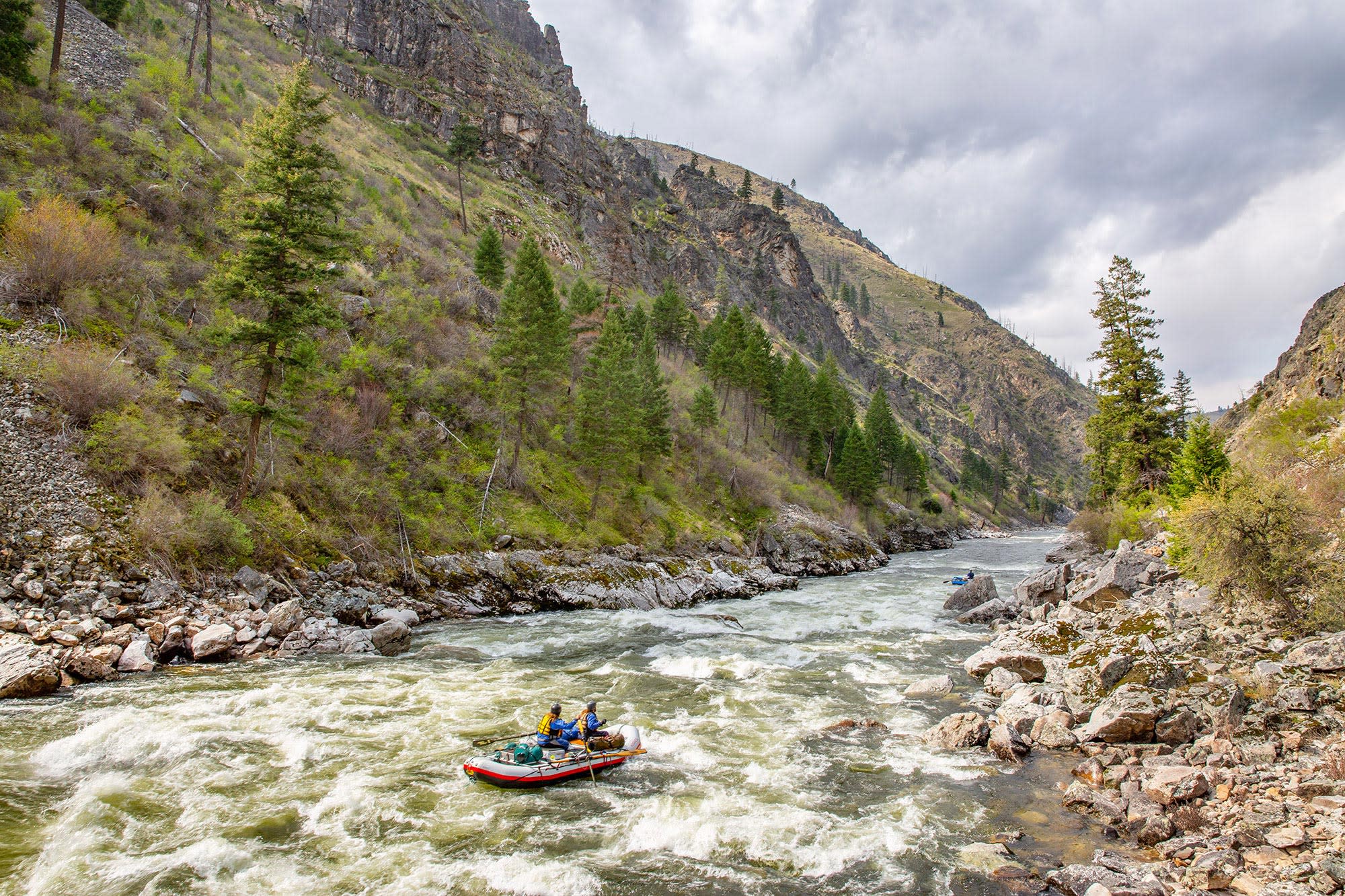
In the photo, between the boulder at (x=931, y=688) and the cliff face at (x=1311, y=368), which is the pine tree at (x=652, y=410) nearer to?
the boulder at (x=931, y=688)

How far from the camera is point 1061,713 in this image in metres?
12.1

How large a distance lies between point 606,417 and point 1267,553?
2701 centimetres

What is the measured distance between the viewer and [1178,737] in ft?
33.7

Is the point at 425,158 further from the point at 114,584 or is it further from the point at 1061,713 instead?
the point at 1061,713

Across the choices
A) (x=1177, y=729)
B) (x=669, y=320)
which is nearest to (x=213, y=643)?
(x=1177, y=729)

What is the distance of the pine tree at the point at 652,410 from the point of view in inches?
1561

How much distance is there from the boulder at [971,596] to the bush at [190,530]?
27.2m

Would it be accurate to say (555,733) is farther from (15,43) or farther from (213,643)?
(15,43)

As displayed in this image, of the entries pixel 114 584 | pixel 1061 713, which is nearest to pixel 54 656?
pixel 114 584

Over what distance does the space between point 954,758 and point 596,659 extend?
32.8 feet

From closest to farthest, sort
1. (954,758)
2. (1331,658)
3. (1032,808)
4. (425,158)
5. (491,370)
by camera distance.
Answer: (1032,808)
(1331,658)
(954,758)
(491,370)
(425,158)

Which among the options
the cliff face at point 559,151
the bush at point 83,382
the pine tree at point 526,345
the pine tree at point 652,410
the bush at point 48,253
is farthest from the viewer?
the cliff face at point 559,151

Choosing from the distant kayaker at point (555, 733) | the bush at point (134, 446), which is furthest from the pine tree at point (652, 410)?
the distant kayaker at point (555, 733)

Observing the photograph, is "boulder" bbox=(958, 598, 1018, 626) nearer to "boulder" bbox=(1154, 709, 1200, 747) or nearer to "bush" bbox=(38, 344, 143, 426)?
"boulder" bbox=(1154, 709, 1200, 747)
